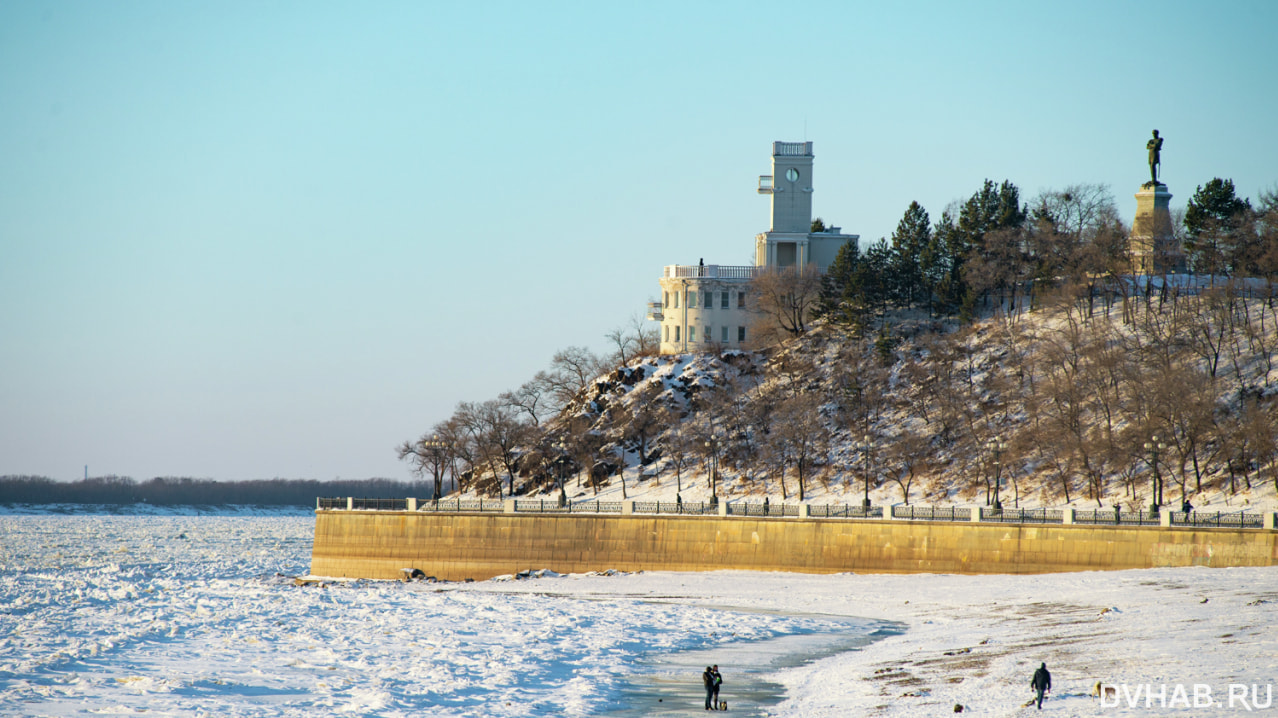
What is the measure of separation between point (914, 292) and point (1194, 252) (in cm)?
1922

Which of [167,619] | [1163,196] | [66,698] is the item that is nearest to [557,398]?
[1163,196]

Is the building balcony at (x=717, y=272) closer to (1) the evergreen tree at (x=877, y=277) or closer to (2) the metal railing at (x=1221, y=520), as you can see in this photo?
(1) the evergreen tree at (x=877, y=277)

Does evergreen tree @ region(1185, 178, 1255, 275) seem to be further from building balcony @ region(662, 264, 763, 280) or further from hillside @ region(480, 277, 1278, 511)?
building balcony @ region(662, 264, 763, 280)

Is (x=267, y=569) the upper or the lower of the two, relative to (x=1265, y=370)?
lower

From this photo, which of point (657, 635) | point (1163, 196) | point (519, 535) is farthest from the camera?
point (1163, 196)

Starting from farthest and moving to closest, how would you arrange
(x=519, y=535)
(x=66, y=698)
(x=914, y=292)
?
(x=914, y=292) → (x=519, y=535) → (x=66, y=698)

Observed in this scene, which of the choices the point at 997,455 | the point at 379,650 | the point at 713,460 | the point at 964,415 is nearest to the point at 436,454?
the point at 713,460

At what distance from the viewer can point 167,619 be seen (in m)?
33.4

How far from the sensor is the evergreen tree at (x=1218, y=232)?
250ft

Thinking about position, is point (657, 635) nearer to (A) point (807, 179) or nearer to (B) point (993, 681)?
(B) point (993, 681)

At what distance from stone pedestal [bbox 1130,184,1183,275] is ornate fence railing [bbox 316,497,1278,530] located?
1126 inches

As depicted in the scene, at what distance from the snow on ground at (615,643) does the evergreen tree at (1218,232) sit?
4195 centimetres

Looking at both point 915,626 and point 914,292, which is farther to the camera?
point 914,292

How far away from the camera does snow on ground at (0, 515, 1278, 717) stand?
71.7 feet
